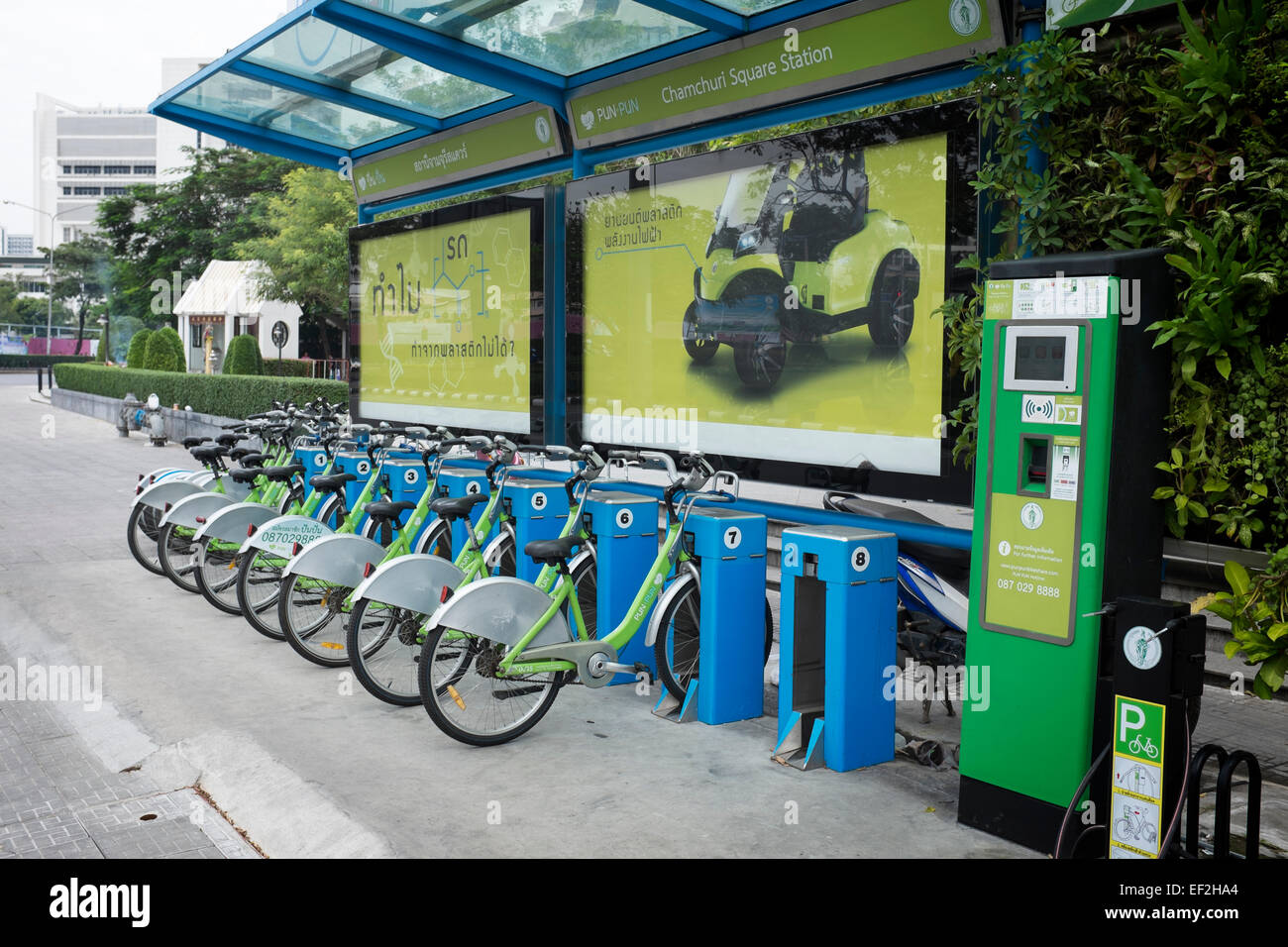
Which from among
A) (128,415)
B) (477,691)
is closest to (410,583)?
(477,691)

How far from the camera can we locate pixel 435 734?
16.4 feet

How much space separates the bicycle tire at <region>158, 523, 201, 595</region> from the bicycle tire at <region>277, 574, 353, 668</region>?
1.95 m

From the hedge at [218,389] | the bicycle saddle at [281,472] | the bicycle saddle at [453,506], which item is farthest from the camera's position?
the hedge at [218,389]

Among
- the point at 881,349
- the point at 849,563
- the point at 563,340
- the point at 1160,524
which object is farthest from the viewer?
the point at 563,340

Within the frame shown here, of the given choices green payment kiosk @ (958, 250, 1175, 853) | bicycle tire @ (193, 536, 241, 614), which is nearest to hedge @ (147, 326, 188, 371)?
bicycle tire @ (193, 536, 241, 614)

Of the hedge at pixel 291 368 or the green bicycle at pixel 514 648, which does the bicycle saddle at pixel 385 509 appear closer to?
the green bicycle at pixel 514 648

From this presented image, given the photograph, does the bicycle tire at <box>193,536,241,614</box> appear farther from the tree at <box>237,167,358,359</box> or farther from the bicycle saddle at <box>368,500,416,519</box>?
the tree at <box>237,167,358,359</box>

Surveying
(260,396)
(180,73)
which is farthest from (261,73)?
(180,73)

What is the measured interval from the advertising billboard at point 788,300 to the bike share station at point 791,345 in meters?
0.02

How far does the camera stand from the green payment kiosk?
362cm

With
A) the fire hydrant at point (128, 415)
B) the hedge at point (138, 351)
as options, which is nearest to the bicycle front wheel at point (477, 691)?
the fire hydrant at point (128, 415)

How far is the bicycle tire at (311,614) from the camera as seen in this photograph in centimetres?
590
